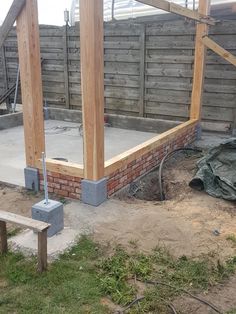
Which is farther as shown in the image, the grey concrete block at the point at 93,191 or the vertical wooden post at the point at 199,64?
the vertical wooden post at the point at 199,64

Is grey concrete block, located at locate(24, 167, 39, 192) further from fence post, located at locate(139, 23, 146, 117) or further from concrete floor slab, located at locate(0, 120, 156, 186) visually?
fence post, located at locate(139, 23, 146, 117)

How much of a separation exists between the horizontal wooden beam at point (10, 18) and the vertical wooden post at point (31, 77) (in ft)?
0.43

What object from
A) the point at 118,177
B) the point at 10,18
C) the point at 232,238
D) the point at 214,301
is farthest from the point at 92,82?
the point at 214,301

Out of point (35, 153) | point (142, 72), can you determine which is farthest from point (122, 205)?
point (142, 72)

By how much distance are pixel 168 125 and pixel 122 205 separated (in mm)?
3758

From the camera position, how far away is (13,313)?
2.60 m

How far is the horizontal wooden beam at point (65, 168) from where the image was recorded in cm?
435

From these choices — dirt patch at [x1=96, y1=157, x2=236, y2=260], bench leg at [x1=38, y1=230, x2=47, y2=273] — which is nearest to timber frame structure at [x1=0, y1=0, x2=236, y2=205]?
dirt patch at [x1=96, y1=157, x2=236, y2=260]

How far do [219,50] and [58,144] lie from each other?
3490 millimetres

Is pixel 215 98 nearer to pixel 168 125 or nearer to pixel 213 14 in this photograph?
pixel 168 125

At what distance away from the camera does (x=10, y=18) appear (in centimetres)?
359

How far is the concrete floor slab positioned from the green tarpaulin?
1.82m

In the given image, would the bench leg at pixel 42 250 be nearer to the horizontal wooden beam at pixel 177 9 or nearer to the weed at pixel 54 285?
the weed at pixel 54 285

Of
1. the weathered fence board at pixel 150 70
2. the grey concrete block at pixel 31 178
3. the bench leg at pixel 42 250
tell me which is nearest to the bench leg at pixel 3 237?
the bench leg at pixel 42 250
